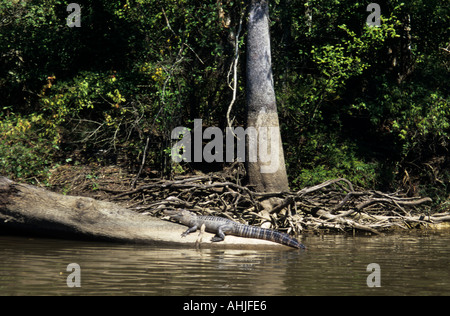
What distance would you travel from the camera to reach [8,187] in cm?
1053

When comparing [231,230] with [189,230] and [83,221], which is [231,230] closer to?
[189,230]

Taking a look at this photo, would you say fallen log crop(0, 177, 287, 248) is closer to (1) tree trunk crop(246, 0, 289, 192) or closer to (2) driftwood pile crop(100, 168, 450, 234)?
(2) driftwood pile crop(100, 168, 450, 234)

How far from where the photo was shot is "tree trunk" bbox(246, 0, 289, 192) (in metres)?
13.2

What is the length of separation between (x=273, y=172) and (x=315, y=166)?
269cm

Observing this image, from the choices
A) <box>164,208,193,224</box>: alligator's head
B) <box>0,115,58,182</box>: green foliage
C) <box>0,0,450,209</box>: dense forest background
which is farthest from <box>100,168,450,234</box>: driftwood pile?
<box>0,115,58,182</box>: green foliage

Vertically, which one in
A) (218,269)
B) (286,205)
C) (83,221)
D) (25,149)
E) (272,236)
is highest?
(25,149)

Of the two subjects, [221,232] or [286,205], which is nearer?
[221,232]

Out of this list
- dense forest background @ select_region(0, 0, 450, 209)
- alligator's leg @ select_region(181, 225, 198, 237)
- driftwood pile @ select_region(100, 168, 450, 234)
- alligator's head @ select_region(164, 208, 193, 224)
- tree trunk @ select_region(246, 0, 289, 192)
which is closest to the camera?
alligator's leg @ select_region(181, 225, 198, 237)

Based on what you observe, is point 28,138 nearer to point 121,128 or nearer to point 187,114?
point 121,128

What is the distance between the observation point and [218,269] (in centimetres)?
805

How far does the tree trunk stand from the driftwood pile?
54 centimetres

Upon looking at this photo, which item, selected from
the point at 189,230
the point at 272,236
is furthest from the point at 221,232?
the point at 272,236

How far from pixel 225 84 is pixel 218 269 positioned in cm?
876
